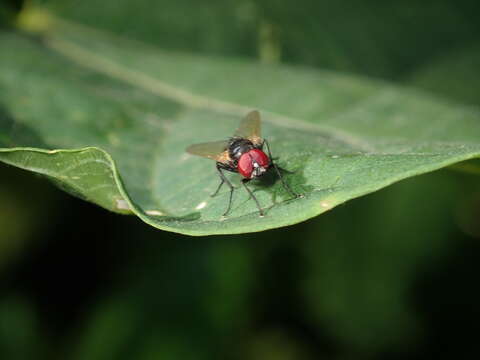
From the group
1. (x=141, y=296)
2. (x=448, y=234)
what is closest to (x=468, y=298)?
(x=448, y=234)

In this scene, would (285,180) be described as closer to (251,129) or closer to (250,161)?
(250,161)

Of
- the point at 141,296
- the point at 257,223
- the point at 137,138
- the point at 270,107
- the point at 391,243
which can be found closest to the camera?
the point at 257,223

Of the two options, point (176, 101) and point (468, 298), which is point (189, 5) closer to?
point (176, 101)

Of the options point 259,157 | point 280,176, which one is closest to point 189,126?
point 259,157

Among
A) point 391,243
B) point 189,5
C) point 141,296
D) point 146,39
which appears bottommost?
point 141,296

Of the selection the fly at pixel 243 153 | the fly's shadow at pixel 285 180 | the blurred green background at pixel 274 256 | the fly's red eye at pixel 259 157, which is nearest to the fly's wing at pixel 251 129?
the fly at pixel 243 153

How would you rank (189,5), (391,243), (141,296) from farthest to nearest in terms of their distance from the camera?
(391,243) → (189,5) → (141,296)

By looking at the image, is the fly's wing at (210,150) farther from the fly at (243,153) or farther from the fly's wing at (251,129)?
the fly's wing at (251,129)
